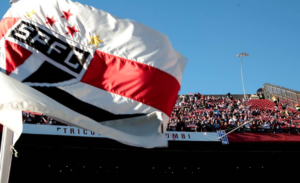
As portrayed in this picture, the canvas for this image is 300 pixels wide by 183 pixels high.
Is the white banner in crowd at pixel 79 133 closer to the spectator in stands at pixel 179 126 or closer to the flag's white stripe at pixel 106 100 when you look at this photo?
the spectator in stands at pixel 179 126

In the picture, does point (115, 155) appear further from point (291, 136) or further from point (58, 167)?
point (291, 136)

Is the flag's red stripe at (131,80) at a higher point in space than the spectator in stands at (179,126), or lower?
lower

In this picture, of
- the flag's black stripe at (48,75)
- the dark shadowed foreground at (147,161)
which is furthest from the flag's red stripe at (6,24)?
the dark shadowed foreground at (147,161)

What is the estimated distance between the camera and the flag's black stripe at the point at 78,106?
5.56 m

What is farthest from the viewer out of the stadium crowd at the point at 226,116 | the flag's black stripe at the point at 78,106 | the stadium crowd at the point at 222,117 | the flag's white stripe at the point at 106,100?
the stadium crowd at the point at 226,116

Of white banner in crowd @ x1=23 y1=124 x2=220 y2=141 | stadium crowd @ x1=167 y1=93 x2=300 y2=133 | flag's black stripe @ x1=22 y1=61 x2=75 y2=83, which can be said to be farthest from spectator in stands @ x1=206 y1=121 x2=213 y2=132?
flag's black stripe @ x1=22 y1=61 x2=75 y2=83

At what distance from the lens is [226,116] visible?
2486 cm

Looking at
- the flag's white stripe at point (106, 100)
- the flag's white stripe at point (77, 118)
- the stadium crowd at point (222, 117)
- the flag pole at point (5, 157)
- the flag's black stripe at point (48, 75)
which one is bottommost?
the flag pole at point (5, 157)

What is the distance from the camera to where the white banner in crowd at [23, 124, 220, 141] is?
16297 millimetres

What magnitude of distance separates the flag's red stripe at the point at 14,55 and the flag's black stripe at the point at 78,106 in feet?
1.56

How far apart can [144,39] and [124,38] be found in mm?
313

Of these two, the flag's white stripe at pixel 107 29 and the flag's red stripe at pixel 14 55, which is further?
the flag's white stripe at pixel 107 29

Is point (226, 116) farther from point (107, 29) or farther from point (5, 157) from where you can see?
point (5, 157)

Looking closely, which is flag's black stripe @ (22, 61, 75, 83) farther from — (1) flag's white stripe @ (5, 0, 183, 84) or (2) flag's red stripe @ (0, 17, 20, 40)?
(2) flag's red stripe @ (0, 17, 20, 40)
